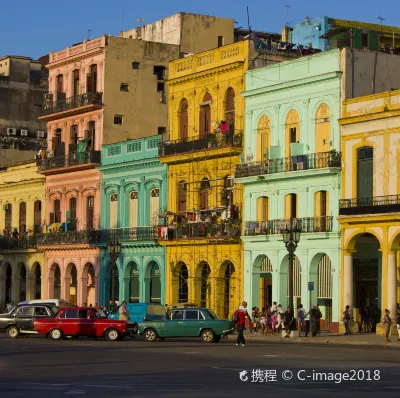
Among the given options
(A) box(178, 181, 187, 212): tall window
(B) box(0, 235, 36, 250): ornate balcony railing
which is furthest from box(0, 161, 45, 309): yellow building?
(A) box(178, 181, 187, 212): tall window

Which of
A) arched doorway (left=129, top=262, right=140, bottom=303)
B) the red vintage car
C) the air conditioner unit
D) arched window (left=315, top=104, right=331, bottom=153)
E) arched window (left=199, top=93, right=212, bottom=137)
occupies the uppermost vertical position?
the air conditioner unit

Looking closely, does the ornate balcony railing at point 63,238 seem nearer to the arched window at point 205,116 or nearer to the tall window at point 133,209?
the tall window at point 133,209

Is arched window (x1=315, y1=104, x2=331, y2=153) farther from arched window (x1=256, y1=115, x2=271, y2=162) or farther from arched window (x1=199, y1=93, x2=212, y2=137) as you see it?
arched window (x1=199, y1=93, x2=212, y2=137)

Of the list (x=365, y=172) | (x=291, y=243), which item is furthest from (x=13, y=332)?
(x=365, y=172)

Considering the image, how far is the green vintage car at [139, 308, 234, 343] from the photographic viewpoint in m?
42.8

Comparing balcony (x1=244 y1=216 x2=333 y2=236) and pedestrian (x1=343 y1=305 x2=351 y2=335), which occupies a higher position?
balcony (x1=244 y1=216 x2=333 y2=236)

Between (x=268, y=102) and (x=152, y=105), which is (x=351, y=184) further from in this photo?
(x=152, y=105)

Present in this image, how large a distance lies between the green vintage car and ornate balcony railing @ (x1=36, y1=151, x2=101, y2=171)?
88.8 ft

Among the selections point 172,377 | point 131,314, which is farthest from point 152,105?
point 172,377

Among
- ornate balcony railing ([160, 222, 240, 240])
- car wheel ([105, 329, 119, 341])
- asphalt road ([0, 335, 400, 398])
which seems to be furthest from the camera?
ornate balcony railing ([160, 222, 240, 240])

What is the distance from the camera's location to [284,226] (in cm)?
5503

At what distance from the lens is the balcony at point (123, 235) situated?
64188 mm

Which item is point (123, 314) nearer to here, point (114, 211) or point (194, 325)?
point (194, 325)

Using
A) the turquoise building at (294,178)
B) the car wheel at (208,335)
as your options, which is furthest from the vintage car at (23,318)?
the turquoise building at (294,178)
